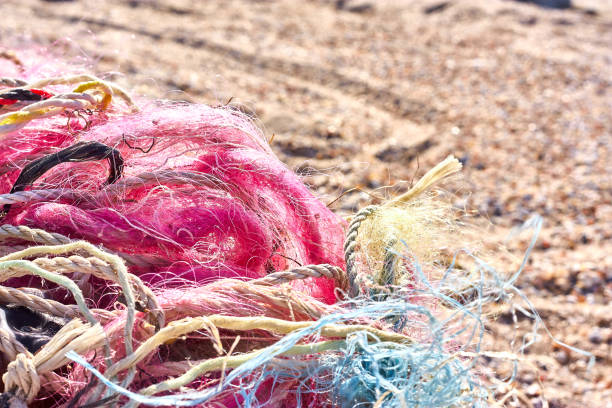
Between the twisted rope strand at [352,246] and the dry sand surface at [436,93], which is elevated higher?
the twisted rope strand at [352,246]

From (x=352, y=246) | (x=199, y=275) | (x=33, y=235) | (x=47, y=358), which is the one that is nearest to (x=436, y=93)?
(x=352, y=246)

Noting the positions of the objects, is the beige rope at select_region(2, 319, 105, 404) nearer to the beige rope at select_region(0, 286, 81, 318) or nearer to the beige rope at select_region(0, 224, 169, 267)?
the beige rope at select_region(0, 286, 81, 318)

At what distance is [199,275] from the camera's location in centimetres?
128

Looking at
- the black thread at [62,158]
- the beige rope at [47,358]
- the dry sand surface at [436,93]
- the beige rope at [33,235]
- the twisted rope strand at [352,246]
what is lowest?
the dry sand surface at [436,93]

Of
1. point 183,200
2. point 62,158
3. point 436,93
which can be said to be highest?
point 62,158

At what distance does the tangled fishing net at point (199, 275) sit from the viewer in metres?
1.03

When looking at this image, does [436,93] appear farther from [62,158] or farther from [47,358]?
[47,358]

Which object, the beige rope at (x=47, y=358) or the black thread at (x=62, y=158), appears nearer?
the beige rope at (x=47, y=358)

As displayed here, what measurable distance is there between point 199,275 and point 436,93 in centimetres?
344

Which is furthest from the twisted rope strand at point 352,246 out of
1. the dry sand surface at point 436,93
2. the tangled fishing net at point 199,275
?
the dry sand surface at point 436,93

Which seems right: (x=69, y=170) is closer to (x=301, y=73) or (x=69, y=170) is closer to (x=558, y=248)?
(x=558, y=248)

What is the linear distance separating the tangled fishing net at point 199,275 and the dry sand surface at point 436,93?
410mm

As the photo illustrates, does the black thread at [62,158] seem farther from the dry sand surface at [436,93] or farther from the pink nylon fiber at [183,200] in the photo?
the dry sand surface at [436,93]

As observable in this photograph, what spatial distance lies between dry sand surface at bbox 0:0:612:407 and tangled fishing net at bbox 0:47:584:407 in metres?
0.41
